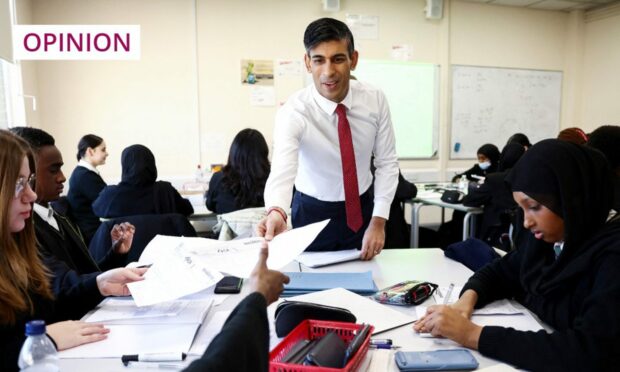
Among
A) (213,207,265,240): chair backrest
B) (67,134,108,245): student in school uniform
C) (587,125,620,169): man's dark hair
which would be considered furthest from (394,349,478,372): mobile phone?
(67,134,108,245): student in school uniform

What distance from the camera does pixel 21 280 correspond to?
1.14m

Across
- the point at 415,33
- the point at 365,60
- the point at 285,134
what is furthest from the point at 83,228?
the point at 415,33

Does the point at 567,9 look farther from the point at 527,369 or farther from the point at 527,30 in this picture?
the point at 527,369

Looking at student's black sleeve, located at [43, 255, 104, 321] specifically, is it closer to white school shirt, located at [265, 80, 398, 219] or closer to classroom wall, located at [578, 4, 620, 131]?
white school shirt, located at [265, 80, 398, 219]

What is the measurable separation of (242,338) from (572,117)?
6578 millimetres

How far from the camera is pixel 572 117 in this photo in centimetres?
598

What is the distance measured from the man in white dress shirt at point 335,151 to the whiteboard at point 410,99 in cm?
338

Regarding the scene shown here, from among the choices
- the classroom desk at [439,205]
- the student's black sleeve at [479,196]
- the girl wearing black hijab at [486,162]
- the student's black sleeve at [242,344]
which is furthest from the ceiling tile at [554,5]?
the student's black sleeve at [242,344]

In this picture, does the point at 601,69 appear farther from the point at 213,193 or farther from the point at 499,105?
the point at 213,193

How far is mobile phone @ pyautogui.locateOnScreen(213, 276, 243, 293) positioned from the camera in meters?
1.38

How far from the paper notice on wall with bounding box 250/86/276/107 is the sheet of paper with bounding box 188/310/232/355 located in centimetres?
393

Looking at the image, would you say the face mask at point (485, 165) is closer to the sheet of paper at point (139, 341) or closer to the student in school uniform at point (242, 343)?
the sheet of paper at point (139, 341)

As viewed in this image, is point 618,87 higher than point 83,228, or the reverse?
point 618,87

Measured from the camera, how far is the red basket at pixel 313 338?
0.83 metres
